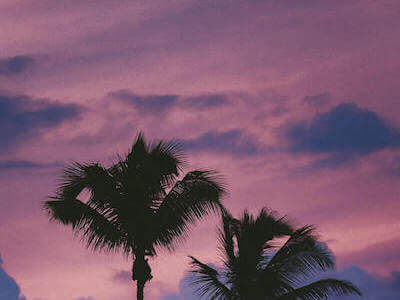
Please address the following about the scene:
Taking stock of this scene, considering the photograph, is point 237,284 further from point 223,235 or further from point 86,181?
point 86,181

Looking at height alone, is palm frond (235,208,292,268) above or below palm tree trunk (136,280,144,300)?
above

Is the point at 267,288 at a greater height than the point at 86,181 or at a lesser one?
lesser

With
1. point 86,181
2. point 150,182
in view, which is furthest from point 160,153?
point 86,181

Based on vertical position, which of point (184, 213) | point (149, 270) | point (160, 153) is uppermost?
point (160, 153)

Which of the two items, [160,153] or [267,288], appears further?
[267,288]

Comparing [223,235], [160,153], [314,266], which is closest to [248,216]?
[223,235]

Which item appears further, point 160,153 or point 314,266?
point 314,266

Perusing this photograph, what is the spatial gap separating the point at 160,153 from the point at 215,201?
8.30ft

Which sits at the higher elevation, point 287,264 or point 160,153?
point 160,153

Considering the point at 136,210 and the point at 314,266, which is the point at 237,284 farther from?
the point at 136,210

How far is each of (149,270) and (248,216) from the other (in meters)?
5.67

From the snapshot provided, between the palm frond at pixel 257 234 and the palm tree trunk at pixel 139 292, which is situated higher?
the palm frond at pixel 257 234

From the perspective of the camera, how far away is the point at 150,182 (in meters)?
26.9

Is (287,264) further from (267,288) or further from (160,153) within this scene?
(160,153)
